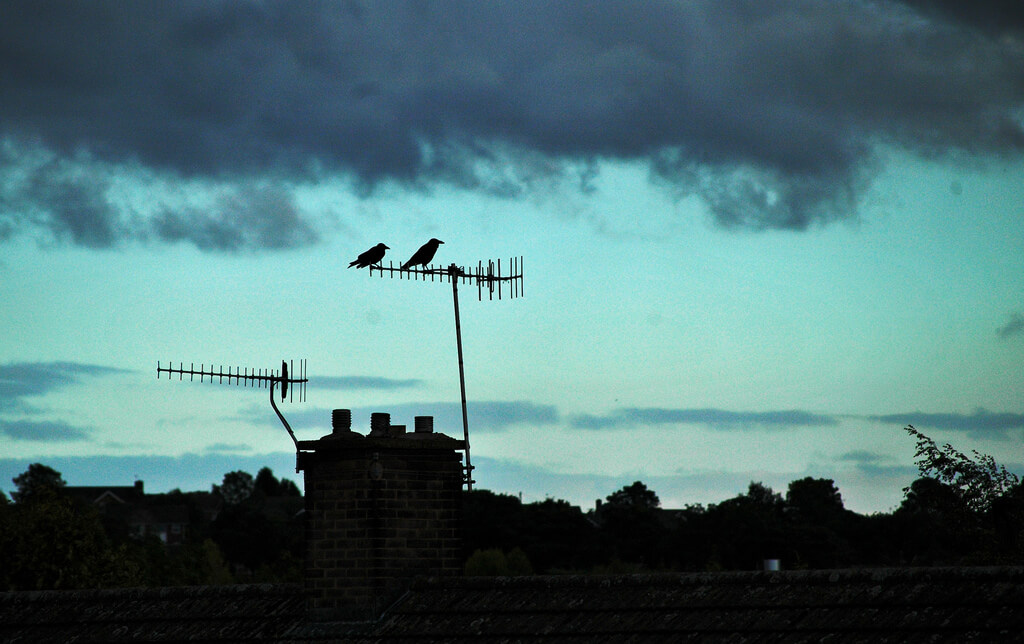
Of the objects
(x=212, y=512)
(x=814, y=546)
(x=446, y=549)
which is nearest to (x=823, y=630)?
(x=446, y=549)

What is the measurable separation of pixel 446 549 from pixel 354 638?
1997 millimetres

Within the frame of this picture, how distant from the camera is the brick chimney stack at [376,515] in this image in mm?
17969

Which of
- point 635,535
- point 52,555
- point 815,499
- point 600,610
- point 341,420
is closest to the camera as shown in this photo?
point 600,610

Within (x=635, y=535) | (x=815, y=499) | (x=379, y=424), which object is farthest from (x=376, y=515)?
(x=815, y=499)

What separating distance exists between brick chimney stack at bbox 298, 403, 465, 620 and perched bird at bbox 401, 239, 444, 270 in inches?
106

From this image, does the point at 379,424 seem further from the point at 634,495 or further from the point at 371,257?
the point at 634,495

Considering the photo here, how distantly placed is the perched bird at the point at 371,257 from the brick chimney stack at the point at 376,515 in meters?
2.42

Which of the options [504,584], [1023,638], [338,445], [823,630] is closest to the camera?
[1023,638]

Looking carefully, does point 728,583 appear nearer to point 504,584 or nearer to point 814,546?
point 504,584

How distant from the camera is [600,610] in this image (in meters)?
15.7

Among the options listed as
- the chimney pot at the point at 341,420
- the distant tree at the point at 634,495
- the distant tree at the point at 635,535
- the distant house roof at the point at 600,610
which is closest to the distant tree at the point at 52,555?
the distant house roof at the point at 600,610

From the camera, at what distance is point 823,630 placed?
1360 centimetres

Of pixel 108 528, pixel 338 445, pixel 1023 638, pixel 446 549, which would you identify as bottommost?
pixel 1023 638

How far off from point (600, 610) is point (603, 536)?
291 ft
